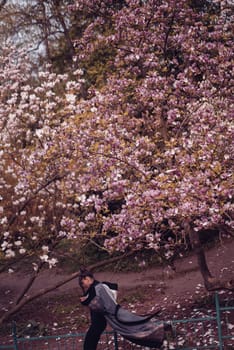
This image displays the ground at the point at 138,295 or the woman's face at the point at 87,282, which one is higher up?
the woman's face at the point at 87,282

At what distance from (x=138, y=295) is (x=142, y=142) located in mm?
4383

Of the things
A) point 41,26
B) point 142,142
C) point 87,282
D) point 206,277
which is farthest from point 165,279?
point 41,26

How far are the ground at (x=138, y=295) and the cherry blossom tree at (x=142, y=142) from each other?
Result: 47.8 inches

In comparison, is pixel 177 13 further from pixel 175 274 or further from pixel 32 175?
pixel 175 274

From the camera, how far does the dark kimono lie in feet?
21.0

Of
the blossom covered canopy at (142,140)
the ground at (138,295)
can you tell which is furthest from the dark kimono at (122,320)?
the ground at (138,295)

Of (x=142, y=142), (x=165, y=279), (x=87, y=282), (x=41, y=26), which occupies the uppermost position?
(x=41, y=26)

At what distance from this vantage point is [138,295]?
1191 cm

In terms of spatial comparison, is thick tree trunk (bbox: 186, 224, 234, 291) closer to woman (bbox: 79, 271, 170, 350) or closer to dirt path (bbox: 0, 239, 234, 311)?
dirt path (bbox: 0, 239, 234, 311)

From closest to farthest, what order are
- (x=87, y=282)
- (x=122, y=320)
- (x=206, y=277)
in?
(x=122, y=320) → (x=87, y=282) → (x=206, y=277)

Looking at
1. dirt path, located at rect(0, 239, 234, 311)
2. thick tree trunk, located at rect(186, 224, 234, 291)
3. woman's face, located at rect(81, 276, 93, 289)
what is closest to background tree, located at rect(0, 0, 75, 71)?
dirt path, located at rect(0, 239, 234, 311)

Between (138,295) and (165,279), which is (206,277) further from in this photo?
(165,279)

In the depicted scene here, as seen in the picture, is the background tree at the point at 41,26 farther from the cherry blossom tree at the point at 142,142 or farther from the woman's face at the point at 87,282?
the woman's face at the point at 87,282

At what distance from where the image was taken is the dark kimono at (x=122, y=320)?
6398 millimetres
